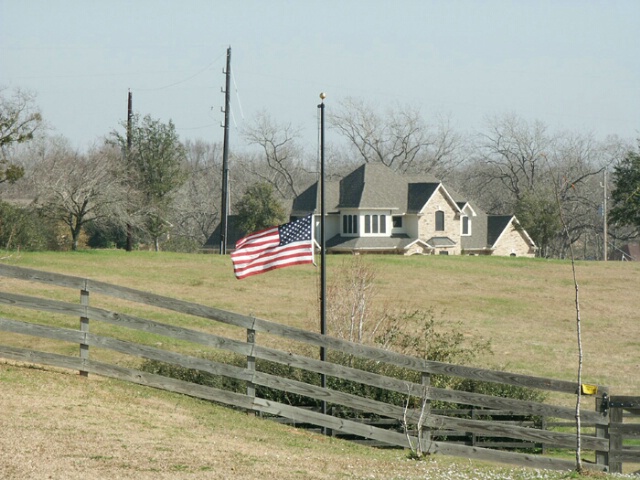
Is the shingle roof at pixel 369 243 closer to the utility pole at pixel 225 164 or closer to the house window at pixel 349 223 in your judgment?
the house window at pixel 349 223

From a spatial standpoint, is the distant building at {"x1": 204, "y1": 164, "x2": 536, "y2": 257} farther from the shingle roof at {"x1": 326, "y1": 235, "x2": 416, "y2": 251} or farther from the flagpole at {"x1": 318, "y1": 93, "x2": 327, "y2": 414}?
the flagpole at {"x1": 318, "y1": 93, "x2": 327, "y2": 414}

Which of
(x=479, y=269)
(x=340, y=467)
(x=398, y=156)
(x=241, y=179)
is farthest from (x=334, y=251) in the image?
(x=340, y=467)

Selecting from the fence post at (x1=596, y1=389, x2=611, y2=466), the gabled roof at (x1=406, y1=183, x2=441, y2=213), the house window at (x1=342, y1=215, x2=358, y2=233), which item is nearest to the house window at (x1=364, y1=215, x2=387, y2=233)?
the house window at (x1=342, y1=215, x2=358, y2=233)

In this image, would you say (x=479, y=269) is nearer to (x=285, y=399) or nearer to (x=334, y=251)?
(x=334, y=251)

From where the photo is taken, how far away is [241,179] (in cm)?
10719

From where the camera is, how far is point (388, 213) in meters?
65.2

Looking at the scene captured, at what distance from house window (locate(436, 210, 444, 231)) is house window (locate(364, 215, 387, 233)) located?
417cm

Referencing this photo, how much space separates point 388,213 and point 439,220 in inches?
166

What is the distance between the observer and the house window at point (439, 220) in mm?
66562

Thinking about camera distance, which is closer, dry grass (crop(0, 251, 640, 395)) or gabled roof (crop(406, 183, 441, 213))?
dry grass (crop(0, 251, 640, 395))

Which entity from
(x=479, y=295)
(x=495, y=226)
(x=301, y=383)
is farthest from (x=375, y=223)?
(x=301, y=383)

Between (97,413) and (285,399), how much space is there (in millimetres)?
4607

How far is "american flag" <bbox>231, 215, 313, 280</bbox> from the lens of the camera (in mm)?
15773

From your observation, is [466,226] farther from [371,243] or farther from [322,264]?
[322,264]
